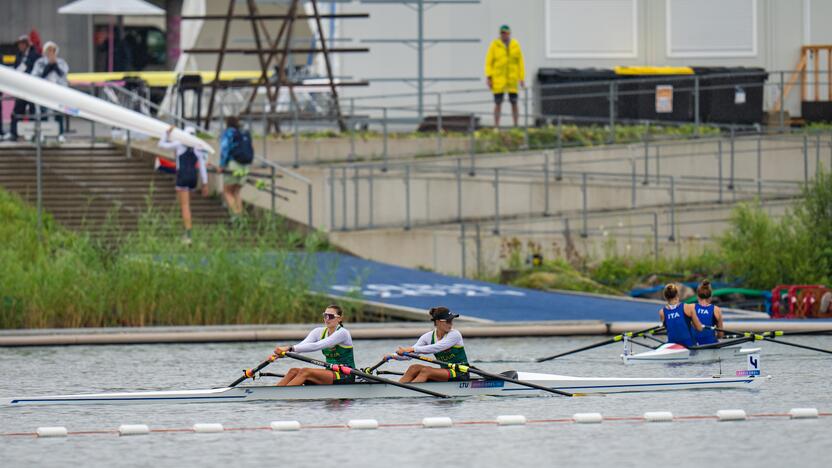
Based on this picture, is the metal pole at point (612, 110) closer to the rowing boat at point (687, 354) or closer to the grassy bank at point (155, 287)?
the grassy bank at point (155, 287)

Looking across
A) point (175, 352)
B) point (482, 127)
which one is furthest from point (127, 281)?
point (482, 127)

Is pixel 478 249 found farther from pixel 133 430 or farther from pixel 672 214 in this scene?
pixel 133 430

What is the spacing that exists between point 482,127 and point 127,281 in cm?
1305

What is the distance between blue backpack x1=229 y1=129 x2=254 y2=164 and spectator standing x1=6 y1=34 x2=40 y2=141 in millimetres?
5469

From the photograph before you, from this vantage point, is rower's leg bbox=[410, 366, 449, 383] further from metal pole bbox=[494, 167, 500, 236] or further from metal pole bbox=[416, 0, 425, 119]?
metal pole bbox=[416, 0, 425, 119]

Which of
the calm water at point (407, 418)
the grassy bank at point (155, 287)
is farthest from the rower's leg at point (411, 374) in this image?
the grassy bank at point (155, 287)

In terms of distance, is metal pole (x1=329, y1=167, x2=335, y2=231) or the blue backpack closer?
the blue backpack

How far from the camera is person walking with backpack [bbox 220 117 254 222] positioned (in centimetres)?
3375

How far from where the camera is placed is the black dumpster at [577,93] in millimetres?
40656

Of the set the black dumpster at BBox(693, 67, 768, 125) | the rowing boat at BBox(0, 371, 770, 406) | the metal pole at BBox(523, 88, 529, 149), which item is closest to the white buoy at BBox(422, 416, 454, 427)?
the rowing boat at BBox(0, 371, 770, 406)

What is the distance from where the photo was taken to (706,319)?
24906mm

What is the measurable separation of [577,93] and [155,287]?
624 inches

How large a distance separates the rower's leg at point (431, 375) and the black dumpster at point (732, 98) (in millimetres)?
20595

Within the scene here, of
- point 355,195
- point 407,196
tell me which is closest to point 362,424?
point 355,195
